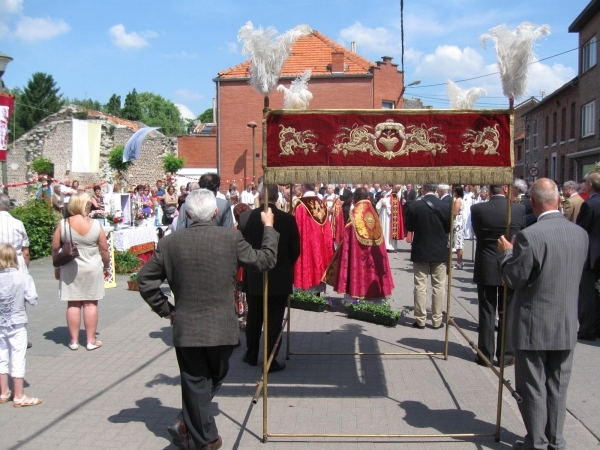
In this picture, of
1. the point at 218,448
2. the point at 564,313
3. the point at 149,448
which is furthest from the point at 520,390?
the point at 149,448

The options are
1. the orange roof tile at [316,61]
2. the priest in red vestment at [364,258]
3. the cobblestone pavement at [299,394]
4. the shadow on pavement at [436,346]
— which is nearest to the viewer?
the cobblestone pavement at [299,394]

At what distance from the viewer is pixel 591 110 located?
30984 mm

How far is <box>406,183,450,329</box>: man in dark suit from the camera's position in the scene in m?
8.15

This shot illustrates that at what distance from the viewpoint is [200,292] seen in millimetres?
4137

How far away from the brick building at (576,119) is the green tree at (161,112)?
6547cm

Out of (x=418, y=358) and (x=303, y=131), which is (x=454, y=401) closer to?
(x=418, y=358)

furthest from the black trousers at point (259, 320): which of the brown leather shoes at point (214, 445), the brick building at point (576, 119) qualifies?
the brick building at point (576, 119)

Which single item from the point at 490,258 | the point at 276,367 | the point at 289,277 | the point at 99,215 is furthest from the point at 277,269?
the point at 99,215

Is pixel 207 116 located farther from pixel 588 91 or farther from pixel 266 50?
pixel 266 50

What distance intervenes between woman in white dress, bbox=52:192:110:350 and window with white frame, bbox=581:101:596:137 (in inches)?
1151

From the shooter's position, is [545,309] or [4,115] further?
[4,115]

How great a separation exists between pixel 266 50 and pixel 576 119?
33531mm

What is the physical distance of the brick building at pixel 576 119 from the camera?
97.8ft

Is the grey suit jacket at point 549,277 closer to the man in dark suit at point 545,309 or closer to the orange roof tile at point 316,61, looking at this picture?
the man in dark suit at point 545,309
